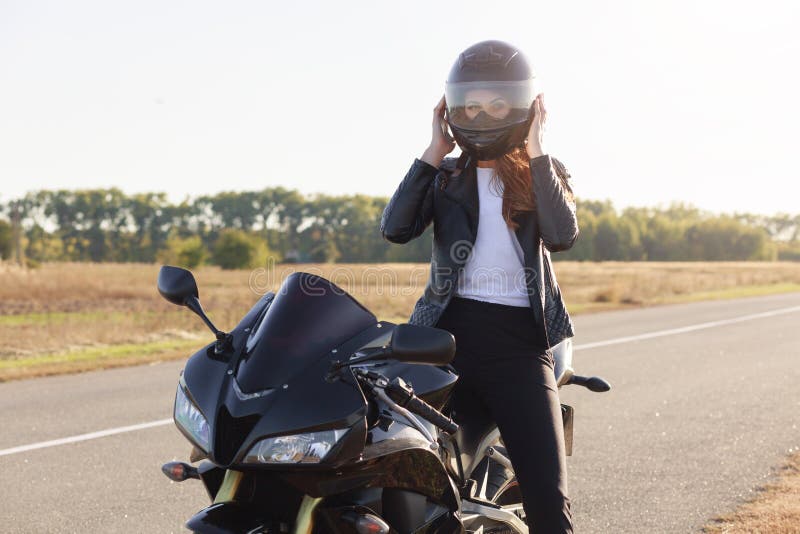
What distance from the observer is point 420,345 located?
7.54 ft

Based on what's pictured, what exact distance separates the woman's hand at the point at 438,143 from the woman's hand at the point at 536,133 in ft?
0.98

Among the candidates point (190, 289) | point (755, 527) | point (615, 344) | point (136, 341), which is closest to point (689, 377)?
point (615, 344)

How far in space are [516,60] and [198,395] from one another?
5.68ft

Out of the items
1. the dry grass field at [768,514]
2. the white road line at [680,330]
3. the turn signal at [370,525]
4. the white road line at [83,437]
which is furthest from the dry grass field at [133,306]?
the white road line at [680,330]

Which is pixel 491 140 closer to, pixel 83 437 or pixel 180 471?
pixel 180 471

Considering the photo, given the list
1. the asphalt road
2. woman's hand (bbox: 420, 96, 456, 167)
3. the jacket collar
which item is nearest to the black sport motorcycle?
the jacket collar

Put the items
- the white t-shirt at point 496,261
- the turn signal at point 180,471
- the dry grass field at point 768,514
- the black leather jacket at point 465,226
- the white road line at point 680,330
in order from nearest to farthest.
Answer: the turn signal at point 180,471 → the black leather jacket at point 465,226 → the white t-shirt at point 496,261 → the dry grass field at point 768,514 → the white road line at point 680,330

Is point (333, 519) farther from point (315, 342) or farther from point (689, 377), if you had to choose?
point (689, 377)

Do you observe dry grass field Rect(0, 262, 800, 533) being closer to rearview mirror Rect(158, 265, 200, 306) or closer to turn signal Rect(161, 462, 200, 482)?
rearview mirror Rect(158, 265, 200, 306)

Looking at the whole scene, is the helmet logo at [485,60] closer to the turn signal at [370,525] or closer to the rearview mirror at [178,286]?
the rearview mirror at [178,286]

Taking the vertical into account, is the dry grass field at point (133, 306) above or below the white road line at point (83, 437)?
below

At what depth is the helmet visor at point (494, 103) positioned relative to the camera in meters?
3.20

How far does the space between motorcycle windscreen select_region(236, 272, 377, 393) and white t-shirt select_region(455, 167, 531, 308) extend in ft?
2.21

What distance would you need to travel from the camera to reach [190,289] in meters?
2.86
